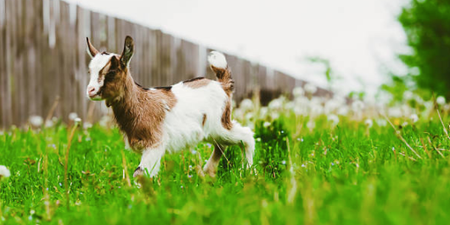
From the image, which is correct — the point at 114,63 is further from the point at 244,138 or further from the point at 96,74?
the point at 244,138

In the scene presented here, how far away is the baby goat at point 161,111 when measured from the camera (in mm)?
2951

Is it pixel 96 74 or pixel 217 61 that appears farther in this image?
pixel 217 61

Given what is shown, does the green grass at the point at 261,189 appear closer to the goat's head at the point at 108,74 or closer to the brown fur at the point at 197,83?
the goat's head at the point at 108,74

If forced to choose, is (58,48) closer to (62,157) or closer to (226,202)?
(62,157)

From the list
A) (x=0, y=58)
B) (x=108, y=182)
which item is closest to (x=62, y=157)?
(x=108, y=182)

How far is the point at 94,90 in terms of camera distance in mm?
2848

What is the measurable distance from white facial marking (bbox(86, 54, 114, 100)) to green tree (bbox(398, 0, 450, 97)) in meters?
14.5

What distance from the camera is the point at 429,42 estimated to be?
51.9 feet

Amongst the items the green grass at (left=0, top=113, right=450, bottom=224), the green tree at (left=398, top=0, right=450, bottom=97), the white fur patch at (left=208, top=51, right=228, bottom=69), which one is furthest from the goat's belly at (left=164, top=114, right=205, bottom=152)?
the green tree at (left=398, top=0, right=450, bottom=97)

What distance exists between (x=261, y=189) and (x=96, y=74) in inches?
48.7

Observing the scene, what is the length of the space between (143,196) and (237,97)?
8.63m

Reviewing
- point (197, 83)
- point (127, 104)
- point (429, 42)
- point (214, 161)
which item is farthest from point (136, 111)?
point (429, 42)

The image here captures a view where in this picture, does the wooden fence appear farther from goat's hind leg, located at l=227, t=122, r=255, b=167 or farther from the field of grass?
goat's hind leg, located at l=227, t=122, r=255, b=167

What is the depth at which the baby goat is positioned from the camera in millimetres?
2951
